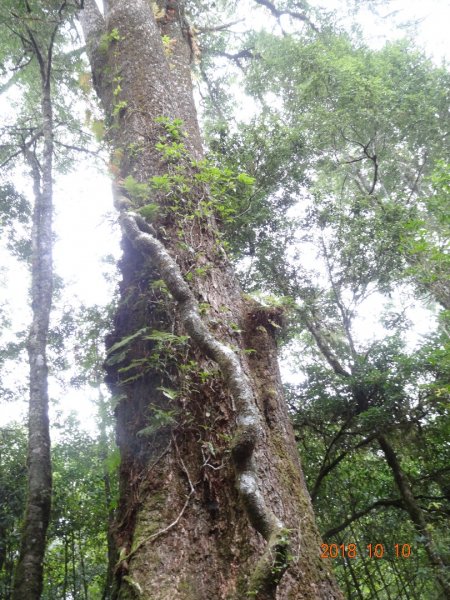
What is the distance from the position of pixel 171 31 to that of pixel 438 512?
8.14m

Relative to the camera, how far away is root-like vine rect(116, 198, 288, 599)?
5.07 feet

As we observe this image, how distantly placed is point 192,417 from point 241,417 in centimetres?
59

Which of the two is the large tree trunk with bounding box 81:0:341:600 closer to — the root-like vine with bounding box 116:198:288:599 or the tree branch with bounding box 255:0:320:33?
the root-like vine with bounding box 116:198:288:599

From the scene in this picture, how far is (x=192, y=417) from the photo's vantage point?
8.41 ft

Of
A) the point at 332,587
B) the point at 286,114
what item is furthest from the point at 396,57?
the point at 332,587

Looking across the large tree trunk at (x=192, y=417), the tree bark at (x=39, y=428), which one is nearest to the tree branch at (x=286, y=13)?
the tree bark at (x=39, y=428)

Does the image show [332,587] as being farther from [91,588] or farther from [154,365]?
[91,588]

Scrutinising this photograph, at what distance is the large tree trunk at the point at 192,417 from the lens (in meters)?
2.01

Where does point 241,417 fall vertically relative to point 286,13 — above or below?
below
